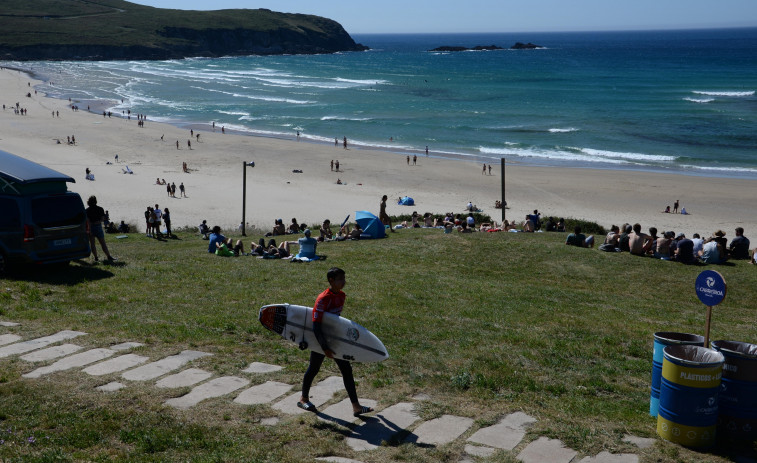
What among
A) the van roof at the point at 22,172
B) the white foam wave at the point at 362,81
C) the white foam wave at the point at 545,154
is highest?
the white foam wave at the point at 362,81

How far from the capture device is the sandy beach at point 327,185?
105ft

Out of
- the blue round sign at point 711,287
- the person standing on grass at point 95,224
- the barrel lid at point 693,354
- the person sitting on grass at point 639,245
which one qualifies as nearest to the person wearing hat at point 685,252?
the person sitting on grass at point 639,245

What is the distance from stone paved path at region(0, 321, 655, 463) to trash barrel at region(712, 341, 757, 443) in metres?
0.69

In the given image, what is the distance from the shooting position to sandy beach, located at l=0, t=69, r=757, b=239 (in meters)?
32.0

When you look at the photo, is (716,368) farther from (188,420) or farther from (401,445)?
(188,420)

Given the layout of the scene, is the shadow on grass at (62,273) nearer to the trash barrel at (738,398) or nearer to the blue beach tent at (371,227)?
the blue beach tent at (371,227)

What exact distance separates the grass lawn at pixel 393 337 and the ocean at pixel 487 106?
3232 cm

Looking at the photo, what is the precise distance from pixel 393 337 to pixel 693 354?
3.97 m

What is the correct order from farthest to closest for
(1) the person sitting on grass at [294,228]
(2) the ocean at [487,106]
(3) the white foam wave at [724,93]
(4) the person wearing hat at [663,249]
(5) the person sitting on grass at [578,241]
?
(3) the white foam wave at [724,93] → (2) the ocean at [487,106] → (1) the person sitting on grass at [294,228] → (5) the person sitting on grass at [578,241] → (4) the person wearing hat at [663,249]

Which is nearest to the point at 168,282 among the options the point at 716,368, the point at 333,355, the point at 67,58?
the point at 333,355

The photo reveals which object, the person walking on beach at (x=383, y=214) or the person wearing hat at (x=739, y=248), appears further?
the person walking on beach at (x=383, y=214)

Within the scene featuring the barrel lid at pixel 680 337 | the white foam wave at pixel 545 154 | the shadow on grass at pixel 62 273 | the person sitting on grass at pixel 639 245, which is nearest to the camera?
the barrel lid at pixel 680 337

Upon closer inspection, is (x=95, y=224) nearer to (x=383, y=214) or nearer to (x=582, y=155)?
(x=383, y=214)

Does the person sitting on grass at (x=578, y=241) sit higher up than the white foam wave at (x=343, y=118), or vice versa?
the white foam wave at (x=343, y=118)
